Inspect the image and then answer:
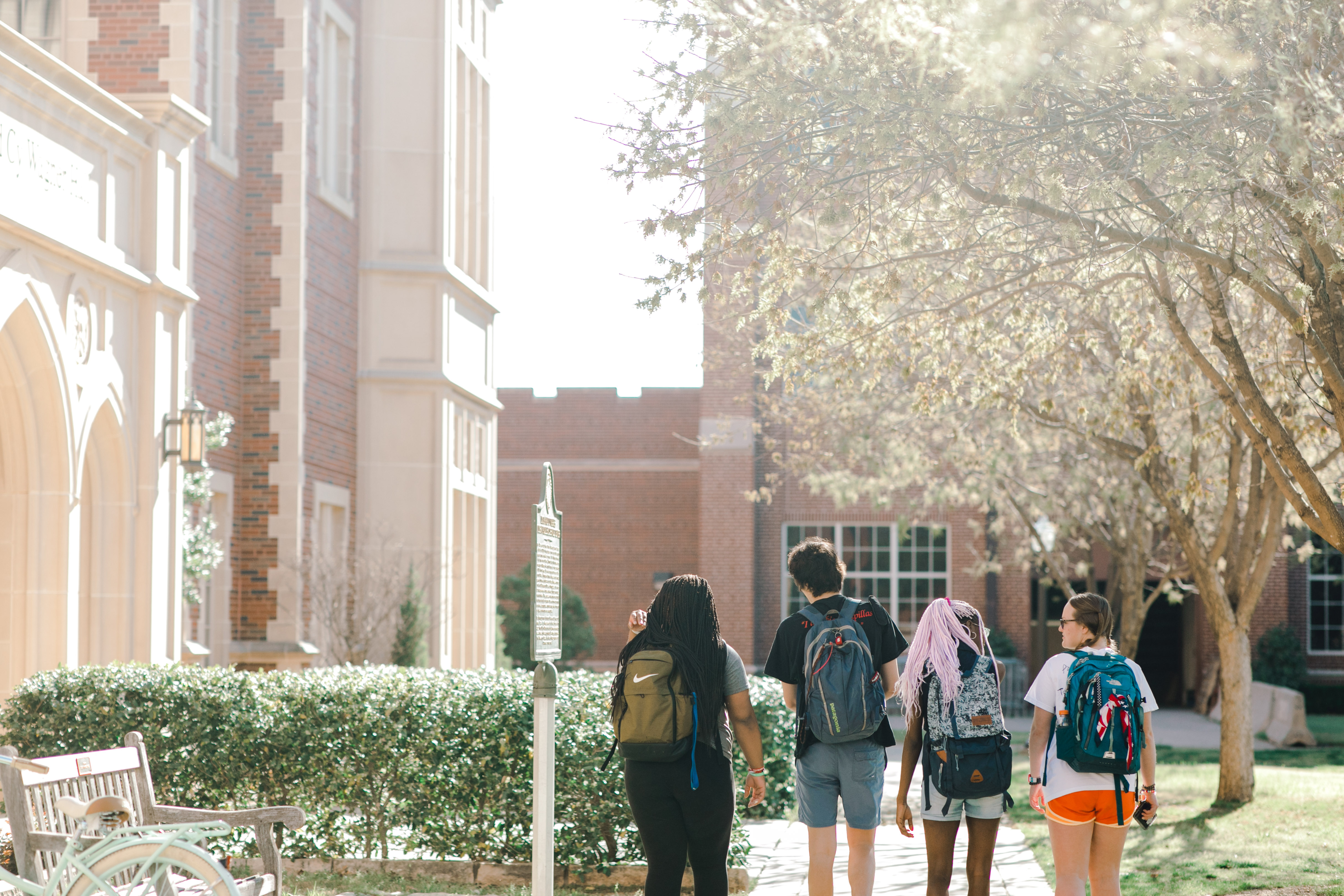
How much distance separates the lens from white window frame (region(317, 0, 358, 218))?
15852 millimetres

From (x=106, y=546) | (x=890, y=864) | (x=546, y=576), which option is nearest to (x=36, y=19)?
(x=106, y=546)

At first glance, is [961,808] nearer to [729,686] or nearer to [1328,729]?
[729,686]

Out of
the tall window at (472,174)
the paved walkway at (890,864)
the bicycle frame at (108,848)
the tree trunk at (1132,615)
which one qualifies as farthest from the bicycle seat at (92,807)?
the tree trunk at (1132,615)

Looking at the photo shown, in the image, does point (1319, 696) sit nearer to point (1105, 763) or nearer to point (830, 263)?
point (830, 263)

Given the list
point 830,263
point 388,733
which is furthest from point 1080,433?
point 388,733

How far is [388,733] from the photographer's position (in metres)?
8.08

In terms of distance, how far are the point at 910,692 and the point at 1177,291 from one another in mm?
6656

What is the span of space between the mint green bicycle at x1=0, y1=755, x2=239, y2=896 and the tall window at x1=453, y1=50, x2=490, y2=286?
13761mm

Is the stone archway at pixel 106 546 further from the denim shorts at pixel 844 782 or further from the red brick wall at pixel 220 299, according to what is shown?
the denim shorts at pixel 844 782

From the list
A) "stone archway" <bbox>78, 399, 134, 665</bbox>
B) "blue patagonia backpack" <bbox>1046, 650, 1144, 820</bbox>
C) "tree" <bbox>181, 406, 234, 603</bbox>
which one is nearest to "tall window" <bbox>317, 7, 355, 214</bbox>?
"tree" <bbox>181, 406, 234, 603</bbox>

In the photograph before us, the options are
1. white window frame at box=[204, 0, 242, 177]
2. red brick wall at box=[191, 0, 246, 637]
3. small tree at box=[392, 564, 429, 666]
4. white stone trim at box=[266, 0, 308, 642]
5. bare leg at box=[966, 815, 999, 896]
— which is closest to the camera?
bare leg at box=[966, 815, 999, 896]

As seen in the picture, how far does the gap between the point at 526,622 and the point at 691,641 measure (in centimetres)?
2263

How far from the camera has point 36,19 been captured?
13.3 metres

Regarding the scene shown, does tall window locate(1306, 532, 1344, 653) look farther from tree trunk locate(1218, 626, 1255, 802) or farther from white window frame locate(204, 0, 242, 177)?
white window frame locate(204, 0, 242, 177)
